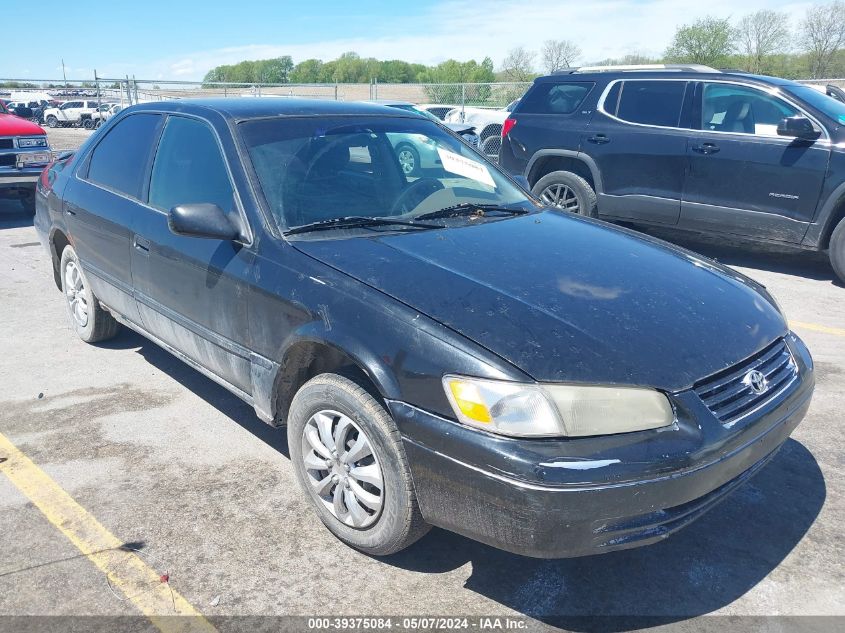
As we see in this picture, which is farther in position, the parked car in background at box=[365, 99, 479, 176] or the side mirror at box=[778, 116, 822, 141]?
the side mirror at box=[778, 116, 822, 141]

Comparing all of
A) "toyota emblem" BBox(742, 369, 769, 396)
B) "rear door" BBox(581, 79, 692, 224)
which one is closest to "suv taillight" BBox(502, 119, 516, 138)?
"rear door" BBox(581, 79, 692, 224)

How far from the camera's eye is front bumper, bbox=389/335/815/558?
2.23 meters

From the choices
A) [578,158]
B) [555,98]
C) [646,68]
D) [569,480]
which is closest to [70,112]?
[555,98]

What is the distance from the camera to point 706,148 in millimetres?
7250

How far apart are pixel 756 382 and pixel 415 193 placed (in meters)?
1.82

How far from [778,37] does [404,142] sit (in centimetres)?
4376

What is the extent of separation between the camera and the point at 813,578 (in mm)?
2734

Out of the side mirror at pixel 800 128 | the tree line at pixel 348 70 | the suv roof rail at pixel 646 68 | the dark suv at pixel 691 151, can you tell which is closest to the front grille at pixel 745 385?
the dark suv at pixel 691 151

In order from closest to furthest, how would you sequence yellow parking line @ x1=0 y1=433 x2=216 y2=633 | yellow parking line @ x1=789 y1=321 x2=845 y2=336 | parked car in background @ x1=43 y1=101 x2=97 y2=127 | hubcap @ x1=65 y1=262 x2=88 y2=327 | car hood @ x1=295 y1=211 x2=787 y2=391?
car hood @ x1=295 y1=211 x2=787 y2=391 < yellow parking line @ x1=0 y1=433 x2=216 y2=633 < hubcap @ x1=65 y1=262 x2=88 y2=327 < yellow parking line @ x1=789 y1=321 x2=845 y2=336 < parked car in background @ x1=43 y1=101 x2=97 y2=127

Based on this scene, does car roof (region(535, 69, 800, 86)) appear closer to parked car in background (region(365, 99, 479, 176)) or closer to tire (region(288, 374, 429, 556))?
parked car in background (region(365, 99, 479, 176))

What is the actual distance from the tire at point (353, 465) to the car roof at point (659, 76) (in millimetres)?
6203

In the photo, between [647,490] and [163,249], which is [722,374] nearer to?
[647,490]

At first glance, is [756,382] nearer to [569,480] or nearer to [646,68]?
[569,480]

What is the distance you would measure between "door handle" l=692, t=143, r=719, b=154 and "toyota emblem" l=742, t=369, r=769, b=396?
512cm
